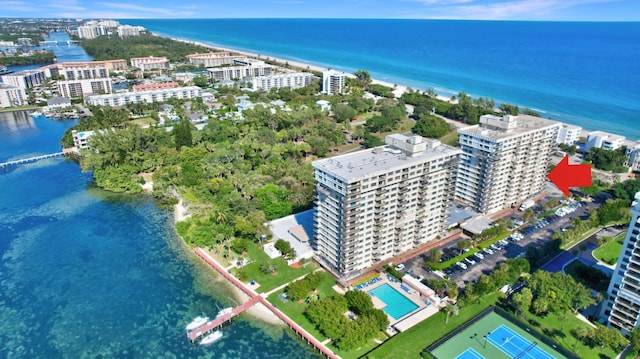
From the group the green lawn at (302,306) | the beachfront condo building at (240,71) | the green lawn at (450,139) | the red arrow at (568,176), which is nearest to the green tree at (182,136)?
the green lawn at (302,306)

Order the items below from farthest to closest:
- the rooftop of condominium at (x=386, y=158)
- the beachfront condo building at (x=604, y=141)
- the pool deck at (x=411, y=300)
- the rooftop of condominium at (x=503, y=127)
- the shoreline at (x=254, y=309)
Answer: the beachfront condo building at (x=604, y=141) → the rooftop of condominium at (x=503, y=127) → the rooftop of condominium at (x=386, y=158) → the shoreline at (x=254, y=309) → the pool deck at (x=411, y=300)

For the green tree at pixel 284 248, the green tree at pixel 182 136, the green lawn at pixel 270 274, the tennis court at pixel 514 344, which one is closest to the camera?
the tennis court at pixel 514 344

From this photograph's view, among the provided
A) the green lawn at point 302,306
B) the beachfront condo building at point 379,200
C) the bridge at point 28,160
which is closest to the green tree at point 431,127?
the beachfront condo building at point 379,200

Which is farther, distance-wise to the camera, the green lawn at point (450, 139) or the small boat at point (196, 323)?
the green lawn at point (450, 139)

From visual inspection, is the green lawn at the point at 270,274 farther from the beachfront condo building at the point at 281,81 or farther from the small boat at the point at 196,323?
the beachfront condo building at the point at 281,81

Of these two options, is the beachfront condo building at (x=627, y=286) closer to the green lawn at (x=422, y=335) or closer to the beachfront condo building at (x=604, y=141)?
the green lawn at (x=422, y=335)

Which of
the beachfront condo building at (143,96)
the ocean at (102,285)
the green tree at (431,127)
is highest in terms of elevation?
the beachfront condo building at (143,96)

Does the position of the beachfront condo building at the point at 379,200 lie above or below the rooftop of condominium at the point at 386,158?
below
